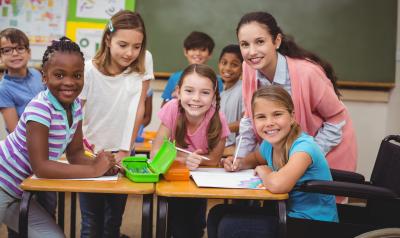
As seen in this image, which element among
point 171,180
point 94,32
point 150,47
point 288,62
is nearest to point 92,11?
point 94,32

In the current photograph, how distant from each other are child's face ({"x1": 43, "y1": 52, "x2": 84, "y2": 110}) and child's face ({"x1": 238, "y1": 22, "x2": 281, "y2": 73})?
0.79 meters

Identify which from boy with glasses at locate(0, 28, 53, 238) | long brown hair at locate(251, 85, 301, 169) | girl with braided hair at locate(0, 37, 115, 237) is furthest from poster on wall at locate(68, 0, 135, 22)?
long brown hair at locate(251, 85, 301, 169)

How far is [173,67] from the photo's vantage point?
169 inches

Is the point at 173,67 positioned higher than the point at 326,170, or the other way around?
the point at 173,67

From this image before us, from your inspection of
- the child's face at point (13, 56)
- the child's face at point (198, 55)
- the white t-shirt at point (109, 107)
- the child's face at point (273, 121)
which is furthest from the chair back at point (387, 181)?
the child's face at point (13, 56)

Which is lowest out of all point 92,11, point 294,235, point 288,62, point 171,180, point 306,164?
point 294,235

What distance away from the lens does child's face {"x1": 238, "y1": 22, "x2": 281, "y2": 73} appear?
7.36ft

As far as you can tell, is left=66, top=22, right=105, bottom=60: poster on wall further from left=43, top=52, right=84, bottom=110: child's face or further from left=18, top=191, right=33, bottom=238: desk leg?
left=18, top=191, right=33, bottom=238: desk leg

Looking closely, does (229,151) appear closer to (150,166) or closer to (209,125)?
(209,125)

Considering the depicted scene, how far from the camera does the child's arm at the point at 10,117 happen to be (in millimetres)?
2691

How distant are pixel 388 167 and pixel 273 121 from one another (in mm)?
525

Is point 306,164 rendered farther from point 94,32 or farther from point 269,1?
point 94,32

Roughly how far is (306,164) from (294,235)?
0.27 meters

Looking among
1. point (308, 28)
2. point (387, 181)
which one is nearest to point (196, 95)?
point (387, 181)
